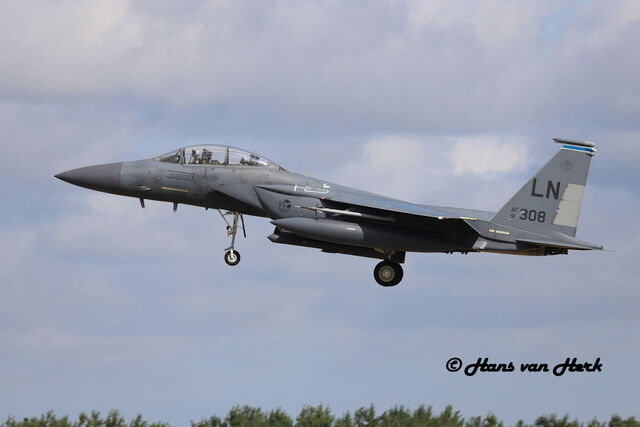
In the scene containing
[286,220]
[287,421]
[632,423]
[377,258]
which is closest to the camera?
[286,220]

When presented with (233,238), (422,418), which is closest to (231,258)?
(233,238)

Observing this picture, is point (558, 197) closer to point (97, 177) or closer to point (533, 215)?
point (533, 215)

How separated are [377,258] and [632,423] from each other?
14.7 metres

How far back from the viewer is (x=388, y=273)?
92.9 ft

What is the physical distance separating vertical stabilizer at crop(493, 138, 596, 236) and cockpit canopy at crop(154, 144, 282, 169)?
241 inches

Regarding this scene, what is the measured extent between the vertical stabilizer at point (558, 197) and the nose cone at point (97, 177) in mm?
9532

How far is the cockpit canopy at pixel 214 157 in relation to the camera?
28125 millimetres

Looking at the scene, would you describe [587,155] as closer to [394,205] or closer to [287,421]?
[394,205]

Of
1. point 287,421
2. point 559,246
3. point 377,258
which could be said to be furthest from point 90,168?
point 287,421

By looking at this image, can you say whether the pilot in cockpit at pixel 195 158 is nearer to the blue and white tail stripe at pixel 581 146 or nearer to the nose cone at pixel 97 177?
the nose cone at pixel 97 177

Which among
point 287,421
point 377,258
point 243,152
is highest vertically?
point 243,152

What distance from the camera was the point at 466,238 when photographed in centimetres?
2734

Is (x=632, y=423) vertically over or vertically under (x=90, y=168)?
under

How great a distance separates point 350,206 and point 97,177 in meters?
6.54
